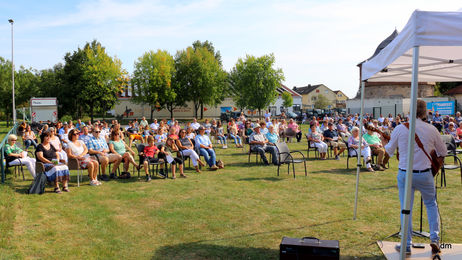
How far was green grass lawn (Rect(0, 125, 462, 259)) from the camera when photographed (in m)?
4.71

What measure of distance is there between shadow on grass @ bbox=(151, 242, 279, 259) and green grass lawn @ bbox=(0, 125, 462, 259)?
13 millimetres

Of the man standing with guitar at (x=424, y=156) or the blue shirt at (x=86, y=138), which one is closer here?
the man standing with guitar at (x=424, y=156)

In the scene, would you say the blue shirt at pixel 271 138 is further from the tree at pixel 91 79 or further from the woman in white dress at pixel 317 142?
the tree at pixel 91 79

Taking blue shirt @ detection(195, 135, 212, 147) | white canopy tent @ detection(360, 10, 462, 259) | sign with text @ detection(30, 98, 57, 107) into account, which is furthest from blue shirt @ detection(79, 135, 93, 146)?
sign with text @ detection(30, 98, 57, 107)

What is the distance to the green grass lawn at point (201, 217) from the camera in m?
4.71

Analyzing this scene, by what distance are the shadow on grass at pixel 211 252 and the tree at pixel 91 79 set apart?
41256 millimetres

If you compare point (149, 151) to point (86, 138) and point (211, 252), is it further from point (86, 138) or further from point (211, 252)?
point (211, 252)

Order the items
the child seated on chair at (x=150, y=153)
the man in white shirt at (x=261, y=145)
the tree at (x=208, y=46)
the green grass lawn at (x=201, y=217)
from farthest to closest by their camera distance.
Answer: the tree at (x=208, y=46)
the man in white shirt at (x=261, y=145)
the child seated on chair at (x=150, y=153)
the green grass lawn at (x=201, y=217)

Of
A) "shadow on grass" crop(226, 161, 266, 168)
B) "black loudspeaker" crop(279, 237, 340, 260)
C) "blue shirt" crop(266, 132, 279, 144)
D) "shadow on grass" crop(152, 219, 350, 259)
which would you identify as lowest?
"shadow on grass" crop(152, 219, 350, 259)

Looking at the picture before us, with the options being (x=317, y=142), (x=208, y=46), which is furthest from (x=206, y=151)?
(x=208, y=46)

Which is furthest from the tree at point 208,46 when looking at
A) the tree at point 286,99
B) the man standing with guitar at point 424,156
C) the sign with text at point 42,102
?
the man standing with guitar at point 424,156

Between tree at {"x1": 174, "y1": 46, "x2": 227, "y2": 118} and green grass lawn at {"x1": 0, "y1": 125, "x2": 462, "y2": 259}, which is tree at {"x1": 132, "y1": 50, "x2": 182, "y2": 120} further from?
green grass lawn at {"x1": 0, "y1": 125, "x2": 462, "y2": 259}

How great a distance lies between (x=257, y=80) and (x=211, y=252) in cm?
4629

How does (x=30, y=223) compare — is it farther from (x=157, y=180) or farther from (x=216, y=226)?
(x=157, y=180)
